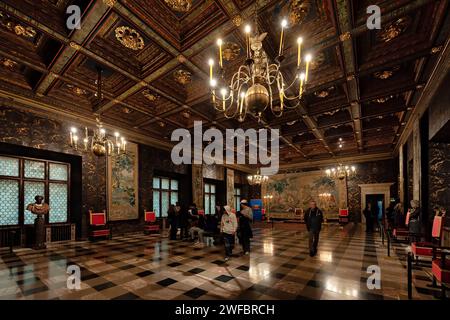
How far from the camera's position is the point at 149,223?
9656mm

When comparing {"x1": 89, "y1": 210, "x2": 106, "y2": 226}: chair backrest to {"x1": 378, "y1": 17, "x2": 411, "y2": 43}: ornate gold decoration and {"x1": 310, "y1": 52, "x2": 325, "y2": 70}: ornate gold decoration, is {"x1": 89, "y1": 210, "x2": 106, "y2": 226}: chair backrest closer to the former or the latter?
{"x1": 310, "y1": 52, "x2": 325, "y2": 70}: ornate gold decoration

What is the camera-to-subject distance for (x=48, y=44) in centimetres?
484

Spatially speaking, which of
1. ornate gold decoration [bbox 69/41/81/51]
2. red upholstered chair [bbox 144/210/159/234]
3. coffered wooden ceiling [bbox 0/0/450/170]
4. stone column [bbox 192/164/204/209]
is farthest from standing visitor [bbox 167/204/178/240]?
ornate gold decoration [bbox 69/41/81/51]

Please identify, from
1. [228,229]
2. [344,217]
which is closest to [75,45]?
[228,229]

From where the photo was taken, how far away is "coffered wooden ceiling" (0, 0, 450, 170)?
3629 mm

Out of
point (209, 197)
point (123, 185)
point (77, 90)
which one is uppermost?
point (77, 90)

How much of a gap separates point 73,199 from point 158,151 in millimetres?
4252

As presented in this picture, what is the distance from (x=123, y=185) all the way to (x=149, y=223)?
7.20 feet

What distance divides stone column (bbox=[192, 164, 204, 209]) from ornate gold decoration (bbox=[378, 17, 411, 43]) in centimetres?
1025

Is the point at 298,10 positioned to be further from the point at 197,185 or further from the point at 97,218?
the point at 197,185

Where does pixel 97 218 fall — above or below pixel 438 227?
below

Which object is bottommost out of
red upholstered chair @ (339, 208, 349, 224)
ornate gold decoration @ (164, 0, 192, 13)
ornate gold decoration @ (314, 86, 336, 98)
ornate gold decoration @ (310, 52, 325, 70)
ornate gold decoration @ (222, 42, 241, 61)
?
red upholstered chair @ (339, 208, 349, 224)

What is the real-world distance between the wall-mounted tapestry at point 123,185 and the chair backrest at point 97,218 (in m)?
0.38
